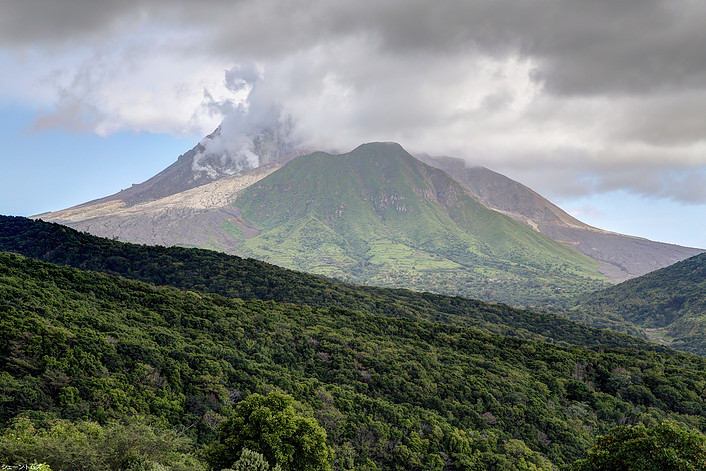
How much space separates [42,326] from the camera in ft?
125

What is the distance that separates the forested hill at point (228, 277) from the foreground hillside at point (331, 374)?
1040 inches

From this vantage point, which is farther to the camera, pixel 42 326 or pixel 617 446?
pixel 42 326

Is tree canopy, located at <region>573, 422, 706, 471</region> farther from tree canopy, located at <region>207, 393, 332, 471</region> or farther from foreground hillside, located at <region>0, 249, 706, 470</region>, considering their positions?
tree canopy, located at <region>207, 393, 332, 471</region>

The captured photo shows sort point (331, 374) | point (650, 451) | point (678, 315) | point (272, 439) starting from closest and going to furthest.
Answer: point (650, 451)
point (272, 439)
point (331, 374)
point (678, 315)

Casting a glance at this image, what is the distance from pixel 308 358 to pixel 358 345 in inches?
363

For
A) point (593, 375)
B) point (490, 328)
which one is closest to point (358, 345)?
point (593, 375)

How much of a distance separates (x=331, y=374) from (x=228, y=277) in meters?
57.6

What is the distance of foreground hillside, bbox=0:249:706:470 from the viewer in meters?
36.6

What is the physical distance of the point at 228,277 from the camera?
4240 inches

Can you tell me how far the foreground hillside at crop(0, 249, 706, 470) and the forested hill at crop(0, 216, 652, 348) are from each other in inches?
1040

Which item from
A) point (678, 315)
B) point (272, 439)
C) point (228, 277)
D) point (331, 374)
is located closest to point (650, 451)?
point (272, 439)

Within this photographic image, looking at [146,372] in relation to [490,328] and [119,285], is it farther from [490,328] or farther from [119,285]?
[490,328]

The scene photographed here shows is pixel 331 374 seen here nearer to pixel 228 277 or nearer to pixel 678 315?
pixel 228 277

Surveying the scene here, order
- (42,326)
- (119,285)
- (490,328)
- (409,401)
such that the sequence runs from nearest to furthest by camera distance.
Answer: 1. (42,326)
2. (409,401)
3. (119,285)
4. (490,328)
